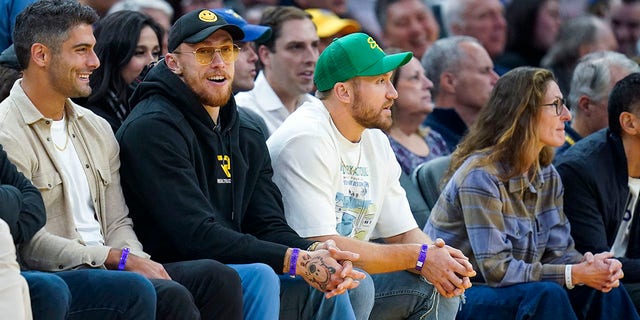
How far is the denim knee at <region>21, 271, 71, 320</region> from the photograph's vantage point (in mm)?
4094

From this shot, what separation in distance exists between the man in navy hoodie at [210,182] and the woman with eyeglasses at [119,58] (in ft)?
2.11

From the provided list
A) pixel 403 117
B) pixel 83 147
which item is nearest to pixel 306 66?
pixel 403 117

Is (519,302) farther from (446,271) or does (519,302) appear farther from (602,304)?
(446,271)

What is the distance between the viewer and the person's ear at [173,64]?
5.17 m

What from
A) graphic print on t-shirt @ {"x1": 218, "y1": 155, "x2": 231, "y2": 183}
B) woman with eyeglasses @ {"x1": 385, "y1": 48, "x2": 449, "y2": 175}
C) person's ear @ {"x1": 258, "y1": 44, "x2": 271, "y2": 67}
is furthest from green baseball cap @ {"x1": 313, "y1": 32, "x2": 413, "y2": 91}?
person's ear @ {"x1": 258, "y1": 44, "x2": 271, "y2": 67}

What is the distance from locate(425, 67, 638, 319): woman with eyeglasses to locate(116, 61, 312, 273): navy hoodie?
1044 millimetres

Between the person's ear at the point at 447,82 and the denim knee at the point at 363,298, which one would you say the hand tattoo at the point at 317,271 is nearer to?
the denim knee at the point at 363,298

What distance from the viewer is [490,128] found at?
606cm

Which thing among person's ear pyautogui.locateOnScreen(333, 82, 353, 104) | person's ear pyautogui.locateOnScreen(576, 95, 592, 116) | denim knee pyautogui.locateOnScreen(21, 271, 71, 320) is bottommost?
person's ear pyautogui.locateOnScreen(576, 95, 592, 116)

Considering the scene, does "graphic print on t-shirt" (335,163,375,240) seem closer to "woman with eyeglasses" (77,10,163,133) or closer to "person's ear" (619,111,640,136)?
"woman with eyeglasses" (77,10,163,133)

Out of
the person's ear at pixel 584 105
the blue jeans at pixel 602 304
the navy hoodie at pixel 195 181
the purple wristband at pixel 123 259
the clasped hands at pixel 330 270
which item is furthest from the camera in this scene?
the person's ear at pixel 584 105

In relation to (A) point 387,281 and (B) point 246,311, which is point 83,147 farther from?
(A) point 387,281

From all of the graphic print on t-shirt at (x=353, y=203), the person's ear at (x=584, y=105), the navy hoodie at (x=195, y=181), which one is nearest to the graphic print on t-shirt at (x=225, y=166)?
the navy hoodie at (x=195, y=181)

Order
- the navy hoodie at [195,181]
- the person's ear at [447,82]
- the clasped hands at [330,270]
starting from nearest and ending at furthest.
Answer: the clasped hands at [330,270] < the navy hoodie at [195,181] < the person's ear at [447,82]
